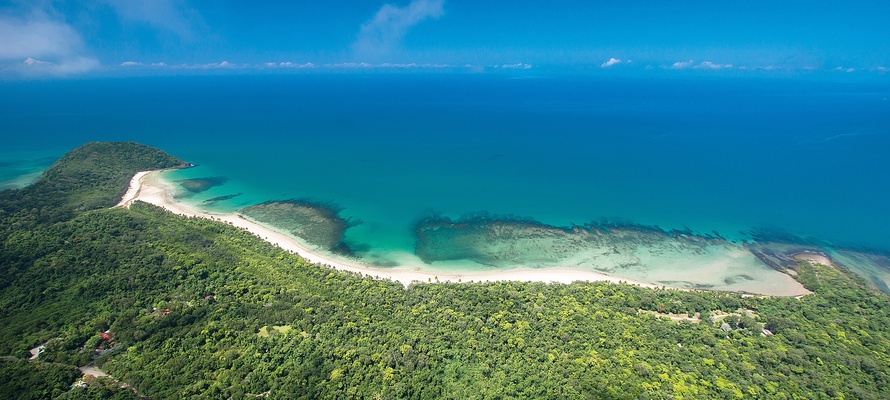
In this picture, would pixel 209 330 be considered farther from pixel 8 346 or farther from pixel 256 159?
pixel 256 159

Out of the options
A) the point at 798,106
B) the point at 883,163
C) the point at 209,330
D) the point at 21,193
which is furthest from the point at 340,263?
the point at 798,106

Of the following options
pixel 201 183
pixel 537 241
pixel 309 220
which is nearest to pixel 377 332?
pixel 537 241

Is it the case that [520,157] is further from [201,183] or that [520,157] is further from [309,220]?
[201,183]

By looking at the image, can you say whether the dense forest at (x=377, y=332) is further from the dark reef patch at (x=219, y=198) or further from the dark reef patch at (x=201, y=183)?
the dark reef patch at (x=201, y=183)

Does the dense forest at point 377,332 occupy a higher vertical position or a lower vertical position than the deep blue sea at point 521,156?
lower

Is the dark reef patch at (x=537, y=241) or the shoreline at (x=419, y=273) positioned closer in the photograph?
the shoreline at (x=419, y=273)

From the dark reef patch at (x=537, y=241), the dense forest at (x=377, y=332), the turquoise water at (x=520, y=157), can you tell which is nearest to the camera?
the dense forest at (x=377, y=332)

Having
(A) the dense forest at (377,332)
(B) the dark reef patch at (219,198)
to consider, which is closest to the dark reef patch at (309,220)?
(B) the dark reef patch at (219,198)
